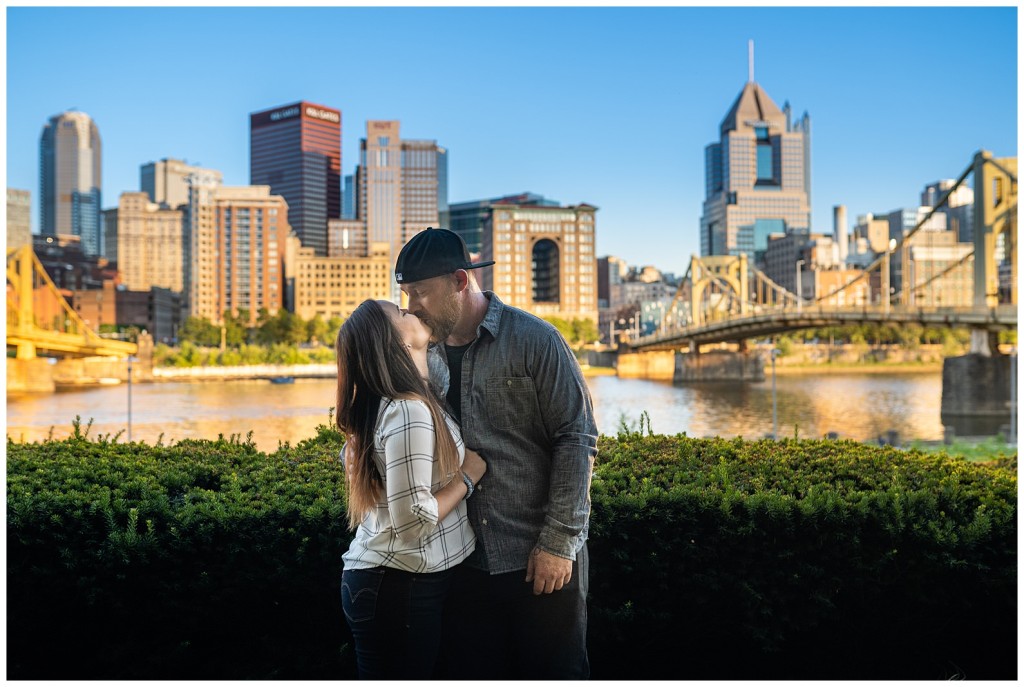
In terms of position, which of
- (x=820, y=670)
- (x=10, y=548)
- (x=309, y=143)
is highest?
(x=309, y=143)

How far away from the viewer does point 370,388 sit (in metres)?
2.10

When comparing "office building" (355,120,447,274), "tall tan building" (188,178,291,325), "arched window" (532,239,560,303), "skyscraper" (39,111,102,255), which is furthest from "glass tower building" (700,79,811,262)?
"skyscraper" (39,111,102,255)

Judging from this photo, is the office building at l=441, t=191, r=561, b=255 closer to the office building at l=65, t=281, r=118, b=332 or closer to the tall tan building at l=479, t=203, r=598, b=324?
the tall tan building at l=479, t=203, r=598, b=324

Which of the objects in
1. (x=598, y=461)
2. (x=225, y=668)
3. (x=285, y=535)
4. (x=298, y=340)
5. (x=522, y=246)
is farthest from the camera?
(x=298, y=340)

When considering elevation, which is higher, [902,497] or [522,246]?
[522,246]

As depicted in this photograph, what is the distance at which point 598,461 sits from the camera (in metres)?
3.57

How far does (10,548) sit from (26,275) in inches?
1740

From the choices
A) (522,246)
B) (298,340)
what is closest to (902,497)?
(522,246)

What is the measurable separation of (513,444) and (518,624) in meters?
0.45

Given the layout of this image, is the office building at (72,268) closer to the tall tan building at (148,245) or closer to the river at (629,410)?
the tall tan building at (148,245)

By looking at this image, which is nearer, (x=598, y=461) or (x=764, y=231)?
(x=598, y=461)

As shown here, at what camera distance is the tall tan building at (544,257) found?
5741 cm

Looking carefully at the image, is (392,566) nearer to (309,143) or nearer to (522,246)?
(522,246)

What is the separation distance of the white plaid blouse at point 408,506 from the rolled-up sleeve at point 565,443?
226 mm
